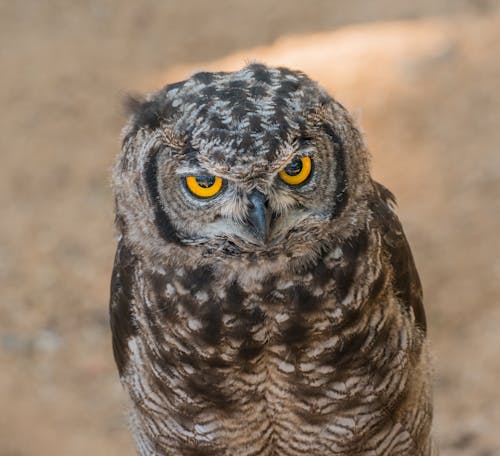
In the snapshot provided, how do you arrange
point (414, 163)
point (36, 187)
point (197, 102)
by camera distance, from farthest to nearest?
point (36, 187), point (414, 163), point (197, 102)

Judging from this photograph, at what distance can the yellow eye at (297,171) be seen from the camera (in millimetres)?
2402

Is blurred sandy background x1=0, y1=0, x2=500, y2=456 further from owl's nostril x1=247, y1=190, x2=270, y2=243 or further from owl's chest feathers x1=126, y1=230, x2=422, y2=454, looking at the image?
owl's nostril x1=247, y1=190, x2=270, y2=243

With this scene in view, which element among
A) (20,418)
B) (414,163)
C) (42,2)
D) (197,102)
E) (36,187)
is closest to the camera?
(197,102)

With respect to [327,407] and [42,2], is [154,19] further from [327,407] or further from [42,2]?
[327,407]

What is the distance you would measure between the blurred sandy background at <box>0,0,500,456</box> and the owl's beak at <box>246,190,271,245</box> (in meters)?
2.09

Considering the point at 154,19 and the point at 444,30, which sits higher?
the point at 154,19

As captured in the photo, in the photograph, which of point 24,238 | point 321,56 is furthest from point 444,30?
point 24,238

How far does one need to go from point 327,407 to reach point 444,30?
4.30 m

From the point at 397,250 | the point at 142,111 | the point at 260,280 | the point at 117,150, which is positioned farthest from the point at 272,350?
the point at 117,150

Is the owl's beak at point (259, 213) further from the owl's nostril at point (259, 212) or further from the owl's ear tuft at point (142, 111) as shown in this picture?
the owl's ear tuft at point (142, 111)

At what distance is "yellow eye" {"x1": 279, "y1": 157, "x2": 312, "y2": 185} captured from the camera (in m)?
2.40

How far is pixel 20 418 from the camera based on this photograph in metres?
4.88

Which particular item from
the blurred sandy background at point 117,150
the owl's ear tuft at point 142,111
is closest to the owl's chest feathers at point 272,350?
the owl's ear tuft at point 142,111

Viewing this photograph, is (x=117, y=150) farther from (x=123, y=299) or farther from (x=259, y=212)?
(x=259, y=212)
